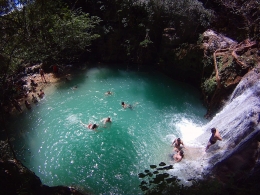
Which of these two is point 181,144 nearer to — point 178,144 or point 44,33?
point 178,144

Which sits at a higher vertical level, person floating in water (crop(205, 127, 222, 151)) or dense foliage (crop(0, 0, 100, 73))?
dense foliage (crop(0, 0, 100, 73))

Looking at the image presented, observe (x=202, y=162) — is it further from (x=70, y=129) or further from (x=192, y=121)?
(x=70, y=129)

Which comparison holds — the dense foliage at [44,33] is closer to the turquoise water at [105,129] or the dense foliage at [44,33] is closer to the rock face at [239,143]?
the turquoise water at [105,129]

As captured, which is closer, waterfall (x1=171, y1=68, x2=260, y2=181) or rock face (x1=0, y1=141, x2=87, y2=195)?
rock face (x1=0, y1=141, x2=87, y2=195)

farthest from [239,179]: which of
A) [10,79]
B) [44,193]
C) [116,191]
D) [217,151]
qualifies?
[10,79]

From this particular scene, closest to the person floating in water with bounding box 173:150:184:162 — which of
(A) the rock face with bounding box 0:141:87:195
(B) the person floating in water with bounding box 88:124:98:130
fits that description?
(B) the person floating in water with bounding box 88:124:98:130

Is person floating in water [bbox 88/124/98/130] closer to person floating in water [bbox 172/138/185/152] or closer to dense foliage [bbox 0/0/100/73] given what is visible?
person floating in water [bbox 172/138/185/152]

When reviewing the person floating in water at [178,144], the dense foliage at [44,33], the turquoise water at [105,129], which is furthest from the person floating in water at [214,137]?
the dense foliage at [44,33]

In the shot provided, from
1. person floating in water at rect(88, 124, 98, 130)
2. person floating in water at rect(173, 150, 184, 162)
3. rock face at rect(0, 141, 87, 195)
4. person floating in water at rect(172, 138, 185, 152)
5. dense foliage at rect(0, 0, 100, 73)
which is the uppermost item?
dense foliage at rect(0, 0, 100, 73)
